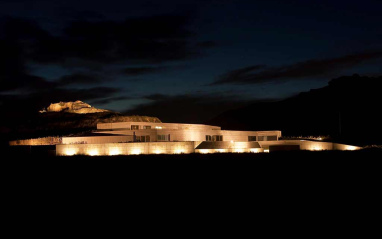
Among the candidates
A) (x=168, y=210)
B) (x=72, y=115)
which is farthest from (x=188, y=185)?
(x=72, y=115)

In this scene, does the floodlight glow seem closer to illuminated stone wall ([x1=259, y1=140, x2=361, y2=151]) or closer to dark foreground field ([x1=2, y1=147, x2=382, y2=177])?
dark foreground field ([x1=2, y1=147, x2=382, y2=177])

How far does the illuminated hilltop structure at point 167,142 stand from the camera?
45.1m

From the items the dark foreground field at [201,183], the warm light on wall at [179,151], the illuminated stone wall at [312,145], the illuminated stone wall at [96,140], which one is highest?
the illuminated stone wall at [96,140]

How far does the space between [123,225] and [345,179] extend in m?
19.1

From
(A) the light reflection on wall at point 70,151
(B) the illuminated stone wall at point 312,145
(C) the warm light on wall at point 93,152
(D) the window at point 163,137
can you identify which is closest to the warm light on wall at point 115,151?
(C) the warm light on wall at point 93,152

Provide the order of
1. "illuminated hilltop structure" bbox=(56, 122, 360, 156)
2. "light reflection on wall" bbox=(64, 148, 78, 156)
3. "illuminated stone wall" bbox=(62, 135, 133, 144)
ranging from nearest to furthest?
"illuminated hilltop structure" bbox=(56, 122, 360, 156) < "light reflection on wall" bbox=(64, 148, 78, 156) < "illuminated stone wall" bbox=(62, 135, 133, 144)

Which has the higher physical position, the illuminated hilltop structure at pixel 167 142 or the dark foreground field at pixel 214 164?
the illuminated hilltop structure at pixel 167 142

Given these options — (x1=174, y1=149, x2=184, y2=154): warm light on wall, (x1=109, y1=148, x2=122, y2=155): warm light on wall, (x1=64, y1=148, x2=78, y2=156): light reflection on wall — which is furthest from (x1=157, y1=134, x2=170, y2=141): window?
(x1=64, y1=148, x2=78, y2=156): light reflection on wall

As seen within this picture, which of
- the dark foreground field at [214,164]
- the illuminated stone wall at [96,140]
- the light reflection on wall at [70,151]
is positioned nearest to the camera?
the dark foreground field at [214,164]

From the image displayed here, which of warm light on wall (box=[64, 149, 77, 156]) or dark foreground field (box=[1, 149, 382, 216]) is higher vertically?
warm light on wall (box=[64, 149, 77, 156])

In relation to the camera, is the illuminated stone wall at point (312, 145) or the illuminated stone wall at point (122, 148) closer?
the illuminated stone wall at point (122, 148)

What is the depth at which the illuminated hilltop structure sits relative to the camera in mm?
45125

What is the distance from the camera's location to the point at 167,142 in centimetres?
4569

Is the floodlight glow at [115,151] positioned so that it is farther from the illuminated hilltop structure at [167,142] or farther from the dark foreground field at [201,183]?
the dark foreground field at [201,183]
